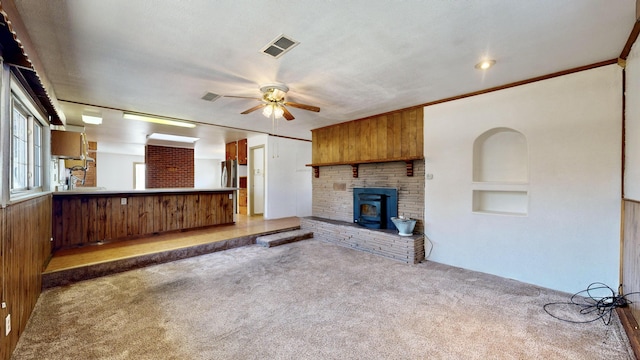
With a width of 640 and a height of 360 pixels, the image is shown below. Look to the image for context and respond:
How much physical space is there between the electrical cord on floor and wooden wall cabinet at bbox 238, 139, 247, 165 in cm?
728

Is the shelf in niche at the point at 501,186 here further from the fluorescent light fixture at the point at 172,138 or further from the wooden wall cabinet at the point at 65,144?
the fluorescent light fixture at the point at 172,138

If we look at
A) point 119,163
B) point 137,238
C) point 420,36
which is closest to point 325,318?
point 420,36

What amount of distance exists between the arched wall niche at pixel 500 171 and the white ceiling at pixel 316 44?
803 millimetres

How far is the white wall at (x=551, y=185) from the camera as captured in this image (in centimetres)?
269

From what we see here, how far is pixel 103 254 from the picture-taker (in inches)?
146

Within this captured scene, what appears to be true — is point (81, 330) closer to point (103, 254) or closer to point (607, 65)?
point (103, 254)

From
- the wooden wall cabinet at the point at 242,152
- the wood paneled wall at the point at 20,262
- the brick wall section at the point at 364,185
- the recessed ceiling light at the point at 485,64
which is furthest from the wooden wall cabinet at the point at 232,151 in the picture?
the recessed ceiling light at the point at 485,64

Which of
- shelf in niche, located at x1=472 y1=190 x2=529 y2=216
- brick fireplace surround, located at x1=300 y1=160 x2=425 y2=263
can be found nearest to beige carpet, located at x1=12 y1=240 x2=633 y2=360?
brick fireplace surround, located at x1=300 y1=160 x2=425 y2=263

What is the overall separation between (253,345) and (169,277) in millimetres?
1938

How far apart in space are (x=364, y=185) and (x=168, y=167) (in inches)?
266

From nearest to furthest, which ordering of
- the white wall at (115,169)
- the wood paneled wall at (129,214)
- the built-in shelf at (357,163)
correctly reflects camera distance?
1. the wood paneled wall at (129,214)
2. the built-in shelf at (357,163)
3. the white wall at (115,169)

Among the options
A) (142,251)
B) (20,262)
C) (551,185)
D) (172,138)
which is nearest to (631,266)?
(551,185)

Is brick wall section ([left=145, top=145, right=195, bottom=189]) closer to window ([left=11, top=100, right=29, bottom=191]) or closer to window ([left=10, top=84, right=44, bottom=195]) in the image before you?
window ([left=10, top=84, right=44, bottom=195])

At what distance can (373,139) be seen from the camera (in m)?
4.85
